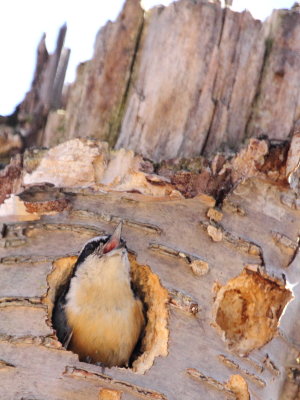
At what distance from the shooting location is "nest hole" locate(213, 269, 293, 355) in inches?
112

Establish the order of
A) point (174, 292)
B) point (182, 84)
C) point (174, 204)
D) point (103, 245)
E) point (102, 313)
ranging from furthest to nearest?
point (182, 84) < point (102, 313) < point (103, 245) < point (174, 204) < point (174, 292)

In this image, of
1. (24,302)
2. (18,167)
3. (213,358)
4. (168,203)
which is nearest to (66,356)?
(24,302)

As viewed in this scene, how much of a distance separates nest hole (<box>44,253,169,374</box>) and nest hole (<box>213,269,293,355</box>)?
0.29m

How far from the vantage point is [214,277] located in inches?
109

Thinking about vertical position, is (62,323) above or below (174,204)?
below

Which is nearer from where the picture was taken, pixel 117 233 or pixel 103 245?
pixel 117 233

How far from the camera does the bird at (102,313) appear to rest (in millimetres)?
3133

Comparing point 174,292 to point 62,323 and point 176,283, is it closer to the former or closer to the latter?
point 176,283

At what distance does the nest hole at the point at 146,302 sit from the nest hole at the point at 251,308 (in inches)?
11.3

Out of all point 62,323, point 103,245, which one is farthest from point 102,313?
point 103,245

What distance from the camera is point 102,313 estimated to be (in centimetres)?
330

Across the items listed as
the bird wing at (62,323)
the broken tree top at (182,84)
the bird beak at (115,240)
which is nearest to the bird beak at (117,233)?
the bird beak at (115,240)

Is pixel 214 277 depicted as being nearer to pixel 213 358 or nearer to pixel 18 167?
pixel 213 358

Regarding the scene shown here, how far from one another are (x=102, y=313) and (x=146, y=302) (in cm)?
42
